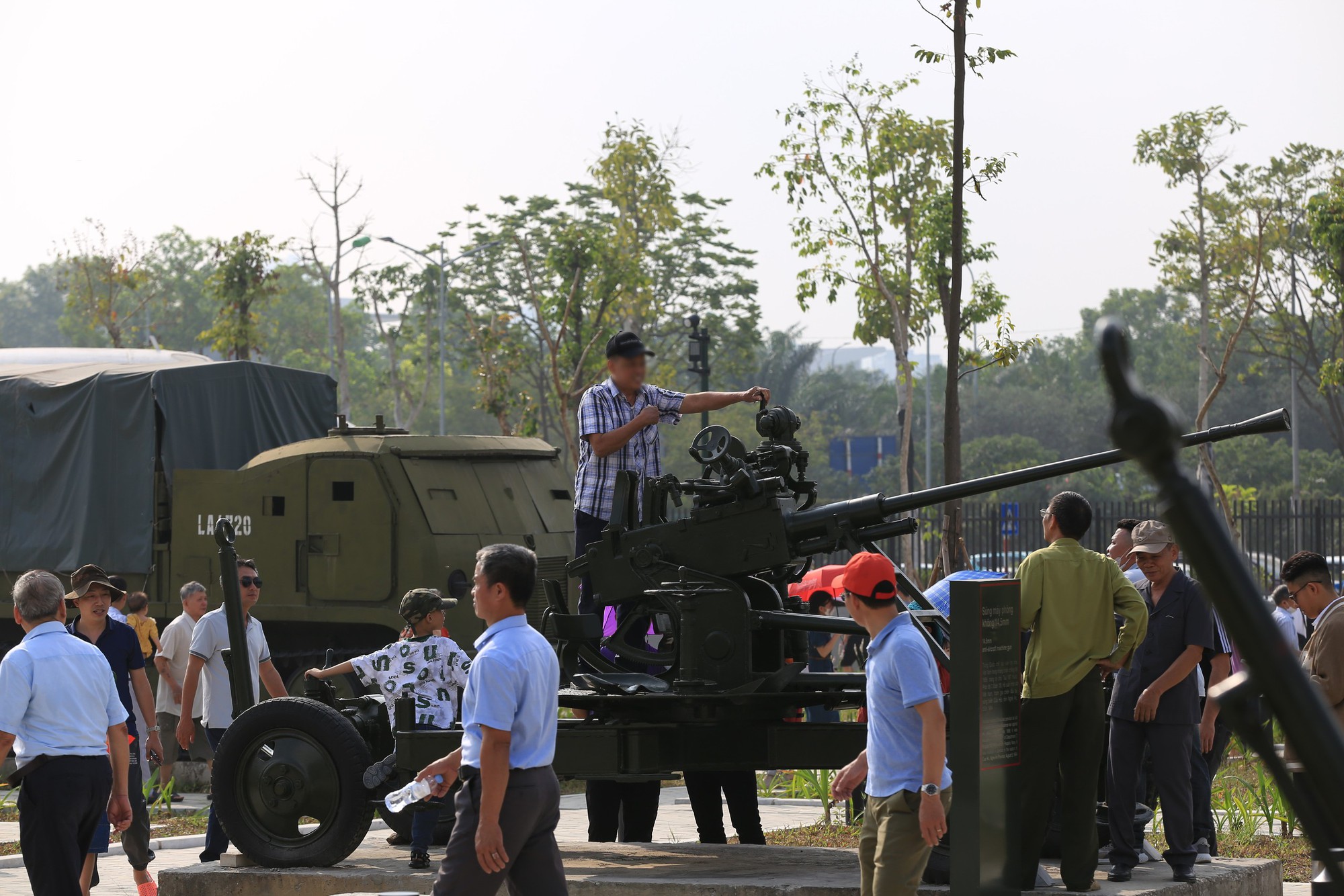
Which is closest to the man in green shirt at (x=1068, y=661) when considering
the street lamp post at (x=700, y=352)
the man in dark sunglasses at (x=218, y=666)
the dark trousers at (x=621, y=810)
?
the dark trousers at (x=621, y=810)

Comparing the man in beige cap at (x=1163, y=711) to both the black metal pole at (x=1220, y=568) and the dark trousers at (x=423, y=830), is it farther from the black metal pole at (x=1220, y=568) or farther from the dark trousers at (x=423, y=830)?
the black metal pole at (x=1220, y=568)

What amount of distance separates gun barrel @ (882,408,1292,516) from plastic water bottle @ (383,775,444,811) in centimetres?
223

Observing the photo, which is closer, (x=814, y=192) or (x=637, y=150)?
(x=814, y=192)

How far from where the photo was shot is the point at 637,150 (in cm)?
2936

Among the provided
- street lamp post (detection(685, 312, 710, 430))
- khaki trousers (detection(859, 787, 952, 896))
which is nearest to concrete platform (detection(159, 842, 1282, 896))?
khaki trousers (detection(859, 787, 952, 896))

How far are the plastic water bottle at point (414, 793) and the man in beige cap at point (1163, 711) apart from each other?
125 inches

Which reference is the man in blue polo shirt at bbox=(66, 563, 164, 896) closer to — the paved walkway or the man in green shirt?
the paved walkway

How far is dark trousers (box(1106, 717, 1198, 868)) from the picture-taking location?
7.62m

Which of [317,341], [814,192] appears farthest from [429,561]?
[317,341]

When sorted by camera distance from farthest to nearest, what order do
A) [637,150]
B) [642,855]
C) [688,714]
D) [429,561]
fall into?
1. [637,150]
2. [429,561]
3. [642,855]
4. [688,714]

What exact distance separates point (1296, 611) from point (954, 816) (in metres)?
8.73

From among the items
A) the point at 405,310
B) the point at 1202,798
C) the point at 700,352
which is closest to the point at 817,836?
the point at 1202,798

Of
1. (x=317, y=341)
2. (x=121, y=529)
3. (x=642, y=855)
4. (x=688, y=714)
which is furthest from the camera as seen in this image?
(x=317, y=341)

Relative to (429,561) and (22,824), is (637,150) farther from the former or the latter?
(22,824)
